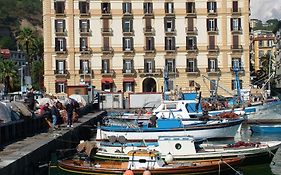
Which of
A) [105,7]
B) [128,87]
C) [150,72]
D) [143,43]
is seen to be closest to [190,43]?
[143,43]

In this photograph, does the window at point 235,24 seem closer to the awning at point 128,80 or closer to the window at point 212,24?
the window at point 212,24

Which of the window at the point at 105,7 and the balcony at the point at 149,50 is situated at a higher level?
the window at the point at 105,7

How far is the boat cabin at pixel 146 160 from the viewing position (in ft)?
81.3

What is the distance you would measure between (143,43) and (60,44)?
12589mm

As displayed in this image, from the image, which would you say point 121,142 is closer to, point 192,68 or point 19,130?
point 19,130

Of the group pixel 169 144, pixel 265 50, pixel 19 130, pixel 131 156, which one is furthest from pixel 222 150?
pixel 265 50

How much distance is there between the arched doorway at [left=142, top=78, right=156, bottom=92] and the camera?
88.1 meters

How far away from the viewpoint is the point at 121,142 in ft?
98.8

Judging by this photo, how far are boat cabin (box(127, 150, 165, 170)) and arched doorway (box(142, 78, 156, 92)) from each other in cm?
6266

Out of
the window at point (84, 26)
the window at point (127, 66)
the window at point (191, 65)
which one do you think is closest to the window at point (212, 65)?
the window at point (191, 65)

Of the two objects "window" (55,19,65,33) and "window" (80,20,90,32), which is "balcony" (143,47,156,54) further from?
"window" (55,19,65,33)

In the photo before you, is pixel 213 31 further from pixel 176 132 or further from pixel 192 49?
pixel 176 132

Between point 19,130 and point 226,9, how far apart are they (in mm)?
60503

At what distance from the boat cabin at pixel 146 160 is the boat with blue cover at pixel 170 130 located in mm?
10367
